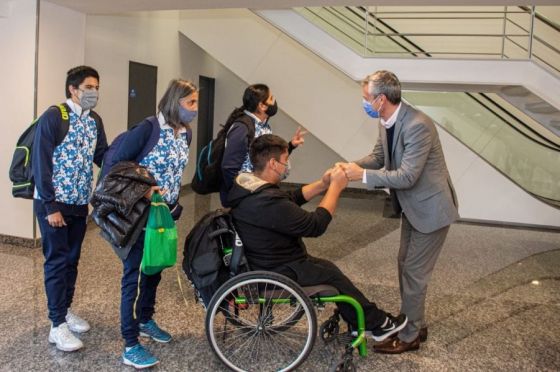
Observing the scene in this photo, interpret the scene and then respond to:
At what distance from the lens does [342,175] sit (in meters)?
2.51

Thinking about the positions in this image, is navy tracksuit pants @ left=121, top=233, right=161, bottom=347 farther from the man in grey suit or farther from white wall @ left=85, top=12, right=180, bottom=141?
white wall @ left=85, top=12, right=180, bottom=141

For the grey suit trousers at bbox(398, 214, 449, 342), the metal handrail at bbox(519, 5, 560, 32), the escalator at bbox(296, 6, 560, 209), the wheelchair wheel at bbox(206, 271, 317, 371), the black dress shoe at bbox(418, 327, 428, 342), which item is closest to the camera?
the wheelchair wheel at bbox(206, 271, 317, 371)

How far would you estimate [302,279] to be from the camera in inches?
93.7

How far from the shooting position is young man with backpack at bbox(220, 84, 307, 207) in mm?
3135

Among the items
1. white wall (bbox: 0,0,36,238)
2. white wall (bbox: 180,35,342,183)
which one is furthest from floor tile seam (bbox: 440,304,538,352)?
white wall (bbox: 180,35,342,183)

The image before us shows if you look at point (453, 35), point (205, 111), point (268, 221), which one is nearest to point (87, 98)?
point (268, 221)

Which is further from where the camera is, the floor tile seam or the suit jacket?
the floor tile seam

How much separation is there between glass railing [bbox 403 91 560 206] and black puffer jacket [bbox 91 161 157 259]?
5.01 meters

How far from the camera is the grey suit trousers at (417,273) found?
2703 mm

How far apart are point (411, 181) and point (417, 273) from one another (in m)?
0.53

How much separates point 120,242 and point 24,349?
845mm

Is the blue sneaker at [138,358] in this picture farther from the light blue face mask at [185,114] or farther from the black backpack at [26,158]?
the light blue face mask at [185,114]

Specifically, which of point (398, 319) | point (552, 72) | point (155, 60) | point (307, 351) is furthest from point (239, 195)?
point (155, 60)

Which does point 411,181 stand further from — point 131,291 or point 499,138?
point 499,138
